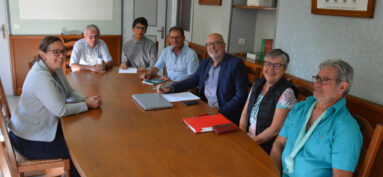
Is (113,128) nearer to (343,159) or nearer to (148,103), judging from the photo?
(148,103)

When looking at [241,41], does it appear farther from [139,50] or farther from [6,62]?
[6,62]

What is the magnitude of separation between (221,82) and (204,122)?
81cm

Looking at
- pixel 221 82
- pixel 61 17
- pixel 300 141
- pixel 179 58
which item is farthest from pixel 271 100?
pixel 61 17

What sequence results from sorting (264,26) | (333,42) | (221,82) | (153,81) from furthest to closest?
(264,26) < (153,81) < (221,82) < (333,42)

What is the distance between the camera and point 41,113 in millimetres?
A: 1860

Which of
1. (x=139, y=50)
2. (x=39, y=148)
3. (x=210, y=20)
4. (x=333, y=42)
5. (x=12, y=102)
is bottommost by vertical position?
(x=12, y=102)

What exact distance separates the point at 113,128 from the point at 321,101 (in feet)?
3.50

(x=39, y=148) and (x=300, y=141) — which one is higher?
(x=300, y=141)

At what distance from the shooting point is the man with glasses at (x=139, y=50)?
12.0ft

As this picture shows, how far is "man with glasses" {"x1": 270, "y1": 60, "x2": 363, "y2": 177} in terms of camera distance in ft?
4.37

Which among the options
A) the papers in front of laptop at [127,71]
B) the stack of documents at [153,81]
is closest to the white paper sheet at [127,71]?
the papers in front of laptop at [127,71]

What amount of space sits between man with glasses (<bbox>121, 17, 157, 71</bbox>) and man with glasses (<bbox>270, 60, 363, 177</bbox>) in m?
2.39

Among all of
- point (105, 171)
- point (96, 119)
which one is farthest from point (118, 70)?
point (105, 171)

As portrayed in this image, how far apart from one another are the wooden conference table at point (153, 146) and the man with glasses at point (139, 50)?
5.42 ft
